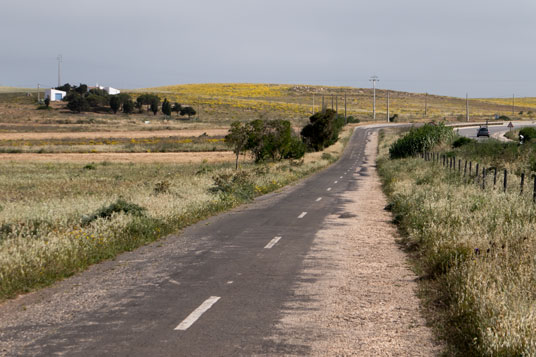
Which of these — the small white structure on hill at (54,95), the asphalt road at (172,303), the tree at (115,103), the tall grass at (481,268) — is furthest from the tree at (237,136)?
the small white structure on hill at (54,95)

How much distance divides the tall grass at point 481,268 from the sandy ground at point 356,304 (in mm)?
414

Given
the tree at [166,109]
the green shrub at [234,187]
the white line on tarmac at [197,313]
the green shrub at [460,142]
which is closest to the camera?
the white line on tarmac at [197,313]

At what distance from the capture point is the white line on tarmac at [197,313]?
6.88m

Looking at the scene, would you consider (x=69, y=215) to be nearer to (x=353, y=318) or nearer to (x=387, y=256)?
(x=387, y=256)

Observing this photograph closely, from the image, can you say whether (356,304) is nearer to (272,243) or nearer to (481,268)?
(481,268)

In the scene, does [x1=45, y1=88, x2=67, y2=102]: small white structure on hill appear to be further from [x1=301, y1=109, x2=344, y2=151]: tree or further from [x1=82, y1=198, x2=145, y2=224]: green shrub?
[x1=82, y1=198, x2=145, y2=224]: green shrub

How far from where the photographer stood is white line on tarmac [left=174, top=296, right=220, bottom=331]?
271 inches

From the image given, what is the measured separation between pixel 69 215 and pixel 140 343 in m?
9.76

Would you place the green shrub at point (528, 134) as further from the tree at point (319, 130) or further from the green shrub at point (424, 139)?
the tree at point (319, 130)


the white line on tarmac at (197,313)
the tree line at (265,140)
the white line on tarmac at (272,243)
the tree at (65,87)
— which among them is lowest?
the white line on tarmac at (272,243)

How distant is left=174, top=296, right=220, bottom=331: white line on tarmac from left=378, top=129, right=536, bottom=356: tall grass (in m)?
3.11

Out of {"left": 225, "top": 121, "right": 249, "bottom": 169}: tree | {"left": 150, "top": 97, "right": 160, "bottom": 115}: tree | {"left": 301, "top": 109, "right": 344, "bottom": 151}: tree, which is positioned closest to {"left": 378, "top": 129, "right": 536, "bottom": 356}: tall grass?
{"left": 225, "top": 121, "right": 249, "bottom": 169}: tree

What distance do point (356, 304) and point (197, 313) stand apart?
2297 millimetres

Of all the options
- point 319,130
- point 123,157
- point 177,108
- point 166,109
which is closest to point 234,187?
point 123,157
